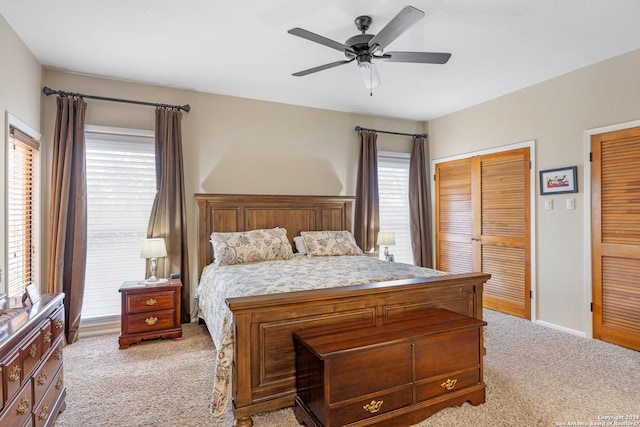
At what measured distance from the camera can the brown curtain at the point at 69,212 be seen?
333 cm

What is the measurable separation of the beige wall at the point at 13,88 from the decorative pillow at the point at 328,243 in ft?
8.94

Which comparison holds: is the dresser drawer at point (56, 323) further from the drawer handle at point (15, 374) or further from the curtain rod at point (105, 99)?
the curtain rod at point (105, 99)

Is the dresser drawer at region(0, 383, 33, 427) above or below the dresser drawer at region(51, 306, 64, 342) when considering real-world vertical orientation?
below

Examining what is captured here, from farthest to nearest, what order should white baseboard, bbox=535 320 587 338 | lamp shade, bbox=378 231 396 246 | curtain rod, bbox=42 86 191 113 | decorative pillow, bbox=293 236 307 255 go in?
lamp shade, bbox=378 231 396 246 < decorative pillow, bbox=293 236 307 255 < white baseboard, bbox=535 320 587 338 < curtain rod, bbox=42 86 191 113

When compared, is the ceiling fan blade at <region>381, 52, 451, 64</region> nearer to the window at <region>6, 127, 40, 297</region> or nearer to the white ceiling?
the white ceiling

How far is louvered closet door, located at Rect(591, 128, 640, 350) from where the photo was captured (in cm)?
314

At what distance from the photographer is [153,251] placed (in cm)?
344

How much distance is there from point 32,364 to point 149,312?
1699 mm

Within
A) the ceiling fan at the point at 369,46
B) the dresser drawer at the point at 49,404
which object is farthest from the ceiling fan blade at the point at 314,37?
the dresser drawer at the point at 49,404

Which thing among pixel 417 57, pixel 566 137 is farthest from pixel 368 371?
pixel 566 137

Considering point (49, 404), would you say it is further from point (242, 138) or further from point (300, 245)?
point (242, 138)

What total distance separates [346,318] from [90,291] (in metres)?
2.88

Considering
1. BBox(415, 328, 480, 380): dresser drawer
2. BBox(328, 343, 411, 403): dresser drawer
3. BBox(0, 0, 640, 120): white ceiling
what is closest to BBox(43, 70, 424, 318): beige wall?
BBox(0, 0, 640, 120): white ceiling

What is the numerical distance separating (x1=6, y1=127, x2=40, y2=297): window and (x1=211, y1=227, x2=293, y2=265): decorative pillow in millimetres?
1608
